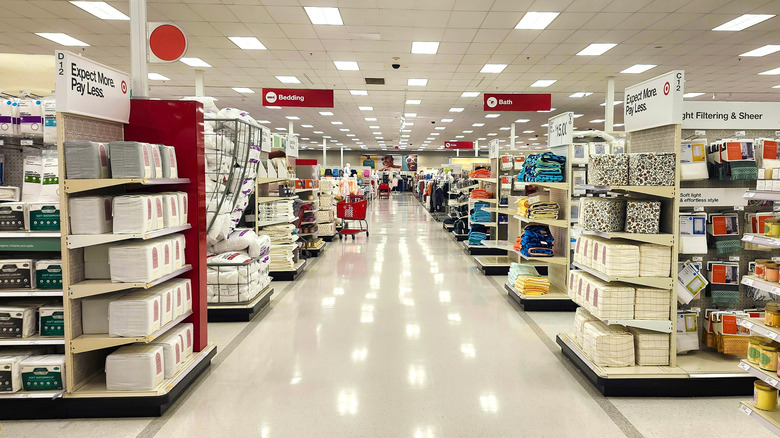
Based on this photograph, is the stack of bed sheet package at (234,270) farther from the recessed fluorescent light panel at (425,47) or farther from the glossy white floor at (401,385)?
the recessed fluorescent light panel at (425,47)

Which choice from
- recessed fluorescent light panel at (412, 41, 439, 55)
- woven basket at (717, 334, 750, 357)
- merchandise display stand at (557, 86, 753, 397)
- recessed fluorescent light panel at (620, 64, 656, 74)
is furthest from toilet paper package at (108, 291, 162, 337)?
recessed fluorescent light panel at (620, 64, 656, 74)

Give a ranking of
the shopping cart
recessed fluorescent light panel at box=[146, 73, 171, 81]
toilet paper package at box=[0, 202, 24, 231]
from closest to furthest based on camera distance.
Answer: toilet paper package at box=[0, 202, 24, 231] → recessed fluorescent light panel at box=[146, 73, 171, 81] → the shopping cart

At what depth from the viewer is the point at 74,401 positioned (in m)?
3.09

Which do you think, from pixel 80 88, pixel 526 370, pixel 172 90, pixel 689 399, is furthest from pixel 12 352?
pixel 172 90

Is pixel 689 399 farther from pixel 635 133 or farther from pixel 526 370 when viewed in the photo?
pixel 635 133

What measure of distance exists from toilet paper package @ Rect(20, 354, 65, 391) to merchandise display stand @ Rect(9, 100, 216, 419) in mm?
45

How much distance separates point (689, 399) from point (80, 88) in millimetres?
4634

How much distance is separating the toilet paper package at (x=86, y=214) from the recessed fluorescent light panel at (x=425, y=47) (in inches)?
275

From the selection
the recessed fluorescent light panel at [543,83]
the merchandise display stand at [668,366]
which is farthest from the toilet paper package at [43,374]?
the recessed fluorescent light panel at [543,83]

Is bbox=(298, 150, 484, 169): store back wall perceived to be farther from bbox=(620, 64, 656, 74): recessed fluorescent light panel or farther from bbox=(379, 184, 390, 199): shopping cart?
bbox=(620, 64, 656, 74): recessed fluorescent light panel

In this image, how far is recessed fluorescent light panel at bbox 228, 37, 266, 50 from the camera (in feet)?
28.6

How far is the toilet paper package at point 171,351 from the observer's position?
3.34 metres

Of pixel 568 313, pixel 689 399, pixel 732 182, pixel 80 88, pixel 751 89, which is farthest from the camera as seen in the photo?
pixel 751 89

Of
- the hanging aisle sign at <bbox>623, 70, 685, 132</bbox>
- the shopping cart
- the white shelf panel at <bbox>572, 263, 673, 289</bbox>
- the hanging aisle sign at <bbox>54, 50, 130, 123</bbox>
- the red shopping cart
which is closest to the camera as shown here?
the hanging aisle sign at <bbox>54, 50, 130, 123</bbox>
